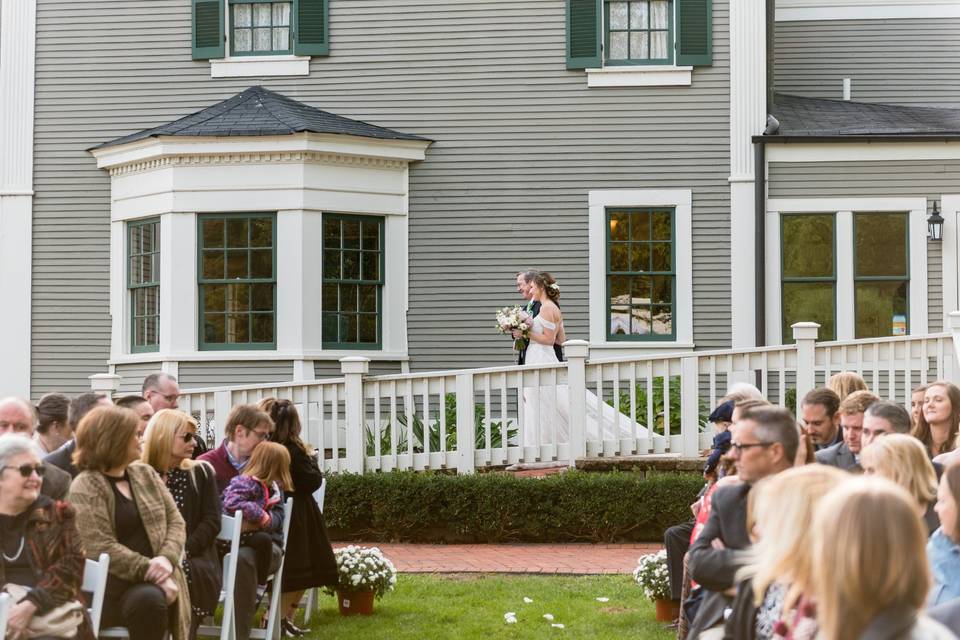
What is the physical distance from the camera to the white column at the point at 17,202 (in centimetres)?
1639

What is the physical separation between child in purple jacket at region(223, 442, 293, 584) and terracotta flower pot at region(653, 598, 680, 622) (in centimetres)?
237

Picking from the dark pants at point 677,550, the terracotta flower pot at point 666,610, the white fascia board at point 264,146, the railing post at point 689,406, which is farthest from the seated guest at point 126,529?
the white fascia board at point 264,146

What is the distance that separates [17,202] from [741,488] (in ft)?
43.5

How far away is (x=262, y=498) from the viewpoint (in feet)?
25.2

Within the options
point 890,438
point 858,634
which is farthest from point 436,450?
point 858,634

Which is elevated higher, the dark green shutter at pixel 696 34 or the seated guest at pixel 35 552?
the dark green shutter at pixel 696 34

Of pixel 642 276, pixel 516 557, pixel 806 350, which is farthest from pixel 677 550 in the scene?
pixel 642 276

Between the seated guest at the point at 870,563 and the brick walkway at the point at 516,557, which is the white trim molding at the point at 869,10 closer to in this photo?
the brick walkway at the point at 516,557

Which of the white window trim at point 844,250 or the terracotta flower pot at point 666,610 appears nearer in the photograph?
the terracotta flower pot at point 666,610

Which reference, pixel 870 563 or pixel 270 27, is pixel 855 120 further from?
pixel 870 563

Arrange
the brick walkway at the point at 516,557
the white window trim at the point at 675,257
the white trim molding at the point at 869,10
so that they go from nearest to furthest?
the brick walkway at the point at 516,557
the white window trim at the point at 675,257
the white trim molding at the point at 869,10

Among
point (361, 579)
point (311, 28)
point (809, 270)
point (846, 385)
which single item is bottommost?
point (361, 579)

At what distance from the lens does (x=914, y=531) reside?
3.04 m

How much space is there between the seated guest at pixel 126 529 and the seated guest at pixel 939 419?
4.14m
